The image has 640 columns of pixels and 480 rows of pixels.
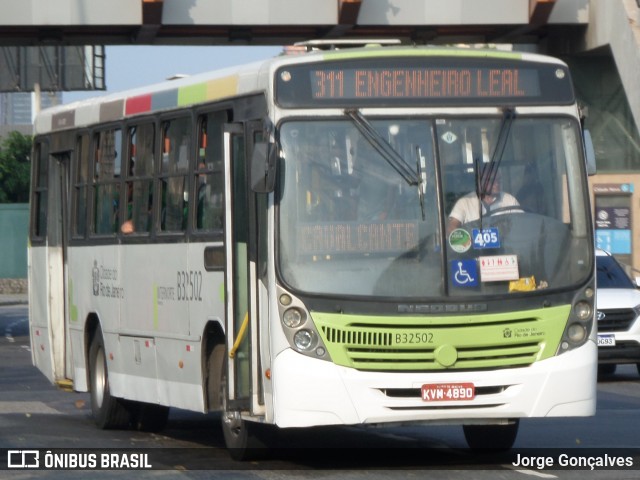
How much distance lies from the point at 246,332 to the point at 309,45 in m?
2.27

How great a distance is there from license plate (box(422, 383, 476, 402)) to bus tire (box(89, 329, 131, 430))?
4887 millimetres

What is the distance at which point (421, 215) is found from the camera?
10.8m

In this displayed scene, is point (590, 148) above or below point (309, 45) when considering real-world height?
below

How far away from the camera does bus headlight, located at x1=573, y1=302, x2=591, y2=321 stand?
10914 millimetres

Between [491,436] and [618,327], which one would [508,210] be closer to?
[491,436]

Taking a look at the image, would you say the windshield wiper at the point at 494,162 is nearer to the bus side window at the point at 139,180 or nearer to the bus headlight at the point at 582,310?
the bus headlight at the point at 582,310

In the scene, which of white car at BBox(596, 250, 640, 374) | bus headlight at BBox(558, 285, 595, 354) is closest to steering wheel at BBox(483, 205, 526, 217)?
bus headlight at BBox(558, 285, 595, 354)

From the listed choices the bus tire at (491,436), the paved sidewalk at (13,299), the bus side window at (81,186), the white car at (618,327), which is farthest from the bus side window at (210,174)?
the paved sidewalk at (13,299)

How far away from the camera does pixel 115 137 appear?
14.5 metres

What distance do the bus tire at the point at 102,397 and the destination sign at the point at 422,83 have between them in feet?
15.5

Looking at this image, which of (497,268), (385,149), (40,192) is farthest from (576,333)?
(40,192)

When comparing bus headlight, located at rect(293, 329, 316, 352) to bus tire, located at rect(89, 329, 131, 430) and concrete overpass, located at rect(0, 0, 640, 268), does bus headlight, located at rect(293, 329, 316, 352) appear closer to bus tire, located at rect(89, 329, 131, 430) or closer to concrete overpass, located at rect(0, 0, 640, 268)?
bus tire, located at rect(89, 329, 131, 430)

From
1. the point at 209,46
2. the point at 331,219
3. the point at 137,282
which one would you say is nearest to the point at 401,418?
the point at 331,219

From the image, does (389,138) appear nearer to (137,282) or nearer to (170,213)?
(170,213)
